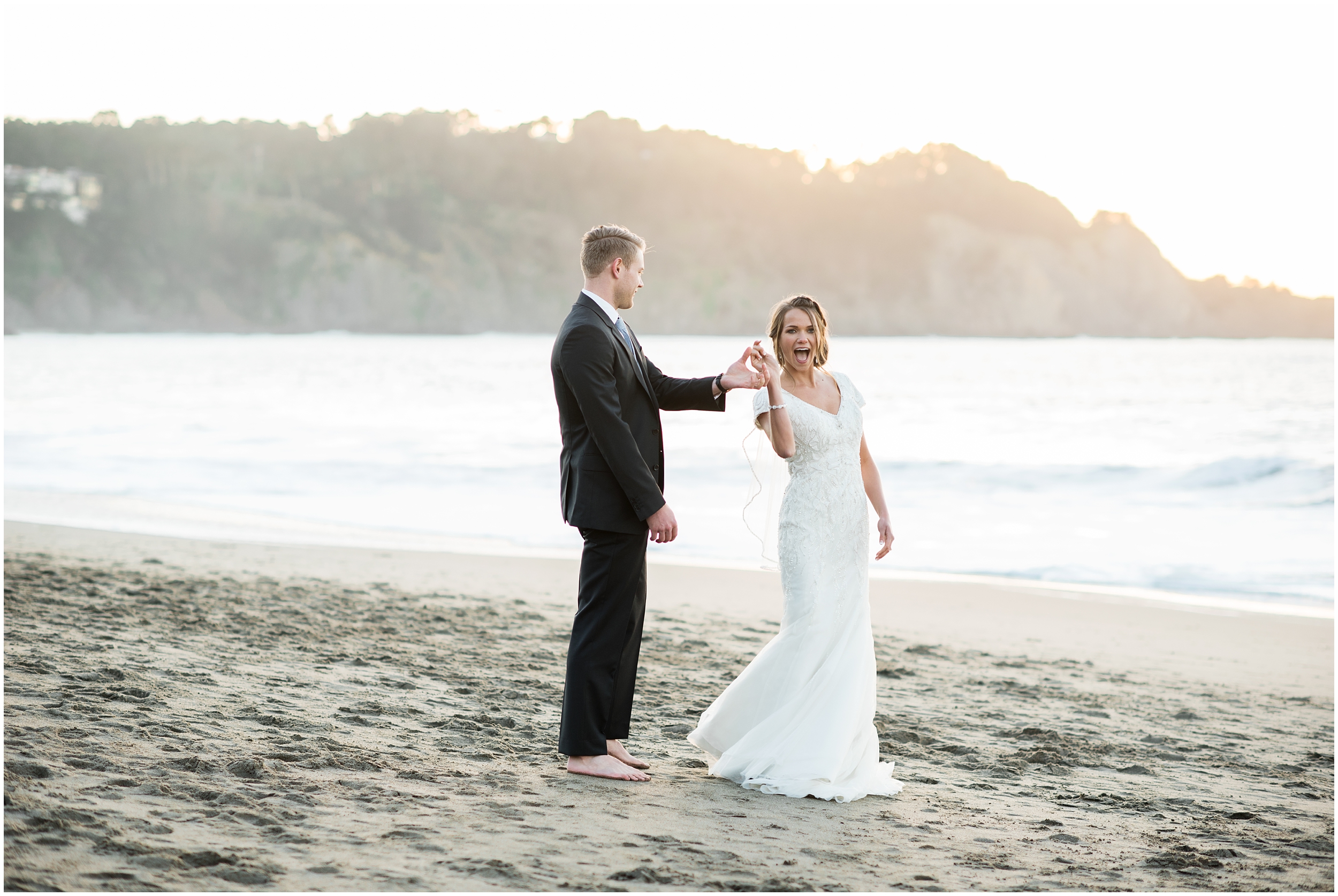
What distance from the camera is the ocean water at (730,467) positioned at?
12.2 metres

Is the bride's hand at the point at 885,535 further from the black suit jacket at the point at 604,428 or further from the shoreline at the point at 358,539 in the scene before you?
the shoreline at the point at 358,539

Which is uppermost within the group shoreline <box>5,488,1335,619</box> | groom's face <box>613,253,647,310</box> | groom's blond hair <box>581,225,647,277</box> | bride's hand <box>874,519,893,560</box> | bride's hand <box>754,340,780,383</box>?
groom's blond hair <box>581,225,647,277</box>

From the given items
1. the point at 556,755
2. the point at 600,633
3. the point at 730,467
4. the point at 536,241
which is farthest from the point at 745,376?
the point at 536,241

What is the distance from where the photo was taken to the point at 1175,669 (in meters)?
6.79

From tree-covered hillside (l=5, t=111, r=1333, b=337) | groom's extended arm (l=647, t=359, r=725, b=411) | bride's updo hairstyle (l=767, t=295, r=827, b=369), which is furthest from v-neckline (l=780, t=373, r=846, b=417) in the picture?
tree-covered hillside (l=5, t=111, r=1333, b=337)

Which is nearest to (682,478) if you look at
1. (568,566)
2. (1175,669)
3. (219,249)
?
(568,566)

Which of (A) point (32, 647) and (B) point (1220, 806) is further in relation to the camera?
(A) point (32, 647)

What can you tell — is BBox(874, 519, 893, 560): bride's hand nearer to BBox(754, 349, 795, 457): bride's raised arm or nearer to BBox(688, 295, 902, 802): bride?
BBox(688, 295, 902, 802): bride

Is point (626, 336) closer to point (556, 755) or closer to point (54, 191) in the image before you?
point (556, 755)

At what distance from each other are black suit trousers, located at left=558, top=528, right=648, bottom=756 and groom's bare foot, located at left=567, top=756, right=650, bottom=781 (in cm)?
2

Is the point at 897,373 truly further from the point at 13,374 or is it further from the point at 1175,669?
the point at 1175,669

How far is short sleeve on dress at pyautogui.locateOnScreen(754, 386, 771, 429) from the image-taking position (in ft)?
13.0

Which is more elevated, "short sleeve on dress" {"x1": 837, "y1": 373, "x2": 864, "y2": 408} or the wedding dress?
"short sleeve on dress" {"x1": 837, "y1": 373, "x2": 864, "y2": 408}

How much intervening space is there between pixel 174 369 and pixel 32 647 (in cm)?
5779
